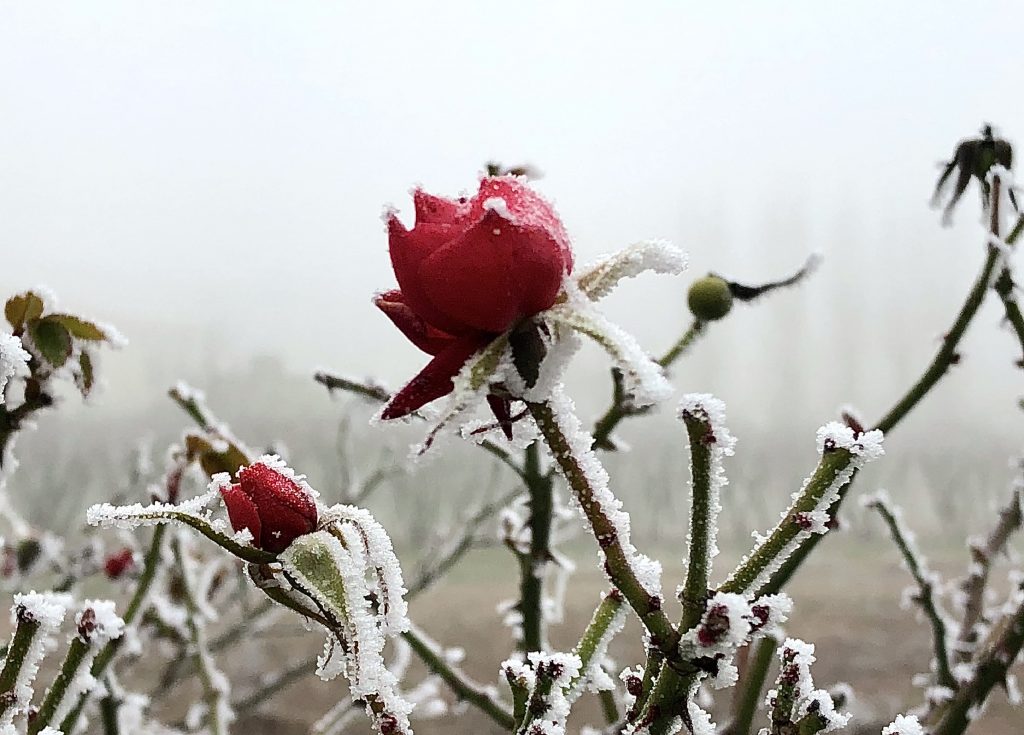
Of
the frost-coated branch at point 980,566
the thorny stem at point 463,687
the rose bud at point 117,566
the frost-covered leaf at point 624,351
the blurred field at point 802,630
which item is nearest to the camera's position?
the frost-covered leaf at point 624,351

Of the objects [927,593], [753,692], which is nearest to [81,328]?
[753,692]

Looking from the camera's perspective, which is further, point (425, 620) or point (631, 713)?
point (425, 620)

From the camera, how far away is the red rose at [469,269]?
0.65ft

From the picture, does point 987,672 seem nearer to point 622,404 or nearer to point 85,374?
point 622,404

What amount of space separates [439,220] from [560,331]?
1.5 inches

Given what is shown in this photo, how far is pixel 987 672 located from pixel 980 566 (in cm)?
18

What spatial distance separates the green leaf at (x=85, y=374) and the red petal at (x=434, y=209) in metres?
0.21

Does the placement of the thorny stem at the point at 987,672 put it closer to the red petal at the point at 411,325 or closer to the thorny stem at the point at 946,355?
the thorny stem at the point at 946,355

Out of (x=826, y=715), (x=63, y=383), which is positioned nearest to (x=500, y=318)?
(x=826, y=715)

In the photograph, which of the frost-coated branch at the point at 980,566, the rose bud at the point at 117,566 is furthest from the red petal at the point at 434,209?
the rose bud at the point at 117,566

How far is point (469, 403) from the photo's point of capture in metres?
0.19

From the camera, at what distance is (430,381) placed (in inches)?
8.1

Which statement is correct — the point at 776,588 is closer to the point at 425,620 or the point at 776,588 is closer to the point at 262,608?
the point at 262,608

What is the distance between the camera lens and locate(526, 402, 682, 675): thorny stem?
0.20 m
